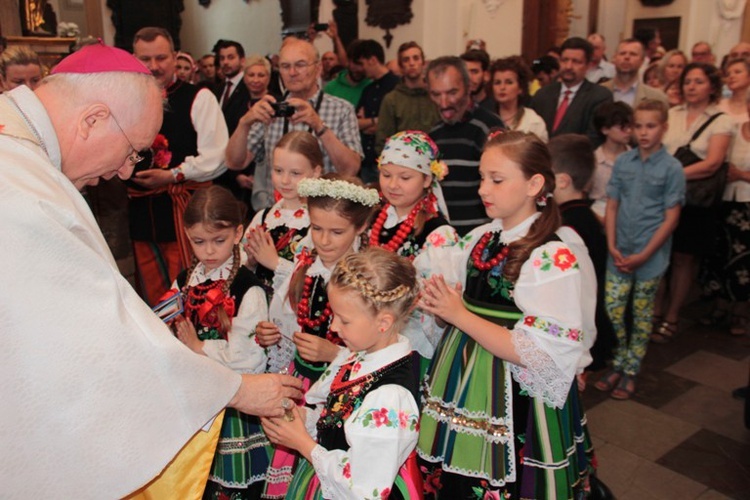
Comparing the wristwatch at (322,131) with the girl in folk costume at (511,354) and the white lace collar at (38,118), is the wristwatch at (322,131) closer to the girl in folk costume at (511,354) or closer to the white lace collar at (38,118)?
the girl in folk costume at (511,354)

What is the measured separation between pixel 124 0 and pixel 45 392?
8.05 metres

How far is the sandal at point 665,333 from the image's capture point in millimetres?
4664

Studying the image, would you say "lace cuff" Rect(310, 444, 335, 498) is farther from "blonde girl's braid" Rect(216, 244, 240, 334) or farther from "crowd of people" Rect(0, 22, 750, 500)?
"blonde girl's braid" Rect(216, 244, 240, 334)

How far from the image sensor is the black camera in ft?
11.5

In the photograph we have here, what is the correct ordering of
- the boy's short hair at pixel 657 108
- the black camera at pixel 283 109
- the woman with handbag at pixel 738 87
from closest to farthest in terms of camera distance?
1. the black camera at pixel 283 109
2. the boy's short hair at pixel 657 108
3. the woman with handbag at pixel 738 87

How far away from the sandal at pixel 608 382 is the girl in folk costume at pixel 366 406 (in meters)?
2.26

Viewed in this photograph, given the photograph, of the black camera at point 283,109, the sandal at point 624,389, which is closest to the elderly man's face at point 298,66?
the black camera at point 283,109

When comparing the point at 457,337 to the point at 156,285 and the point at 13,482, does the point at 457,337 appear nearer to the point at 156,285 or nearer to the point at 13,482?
the point at 13,482

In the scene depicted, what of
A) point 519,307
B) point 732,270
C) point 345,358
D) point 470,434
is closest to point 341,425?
point 345,358

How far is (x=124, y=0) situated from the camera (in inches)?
328

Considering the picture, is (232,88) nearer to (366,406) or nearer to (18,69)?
(18,69)

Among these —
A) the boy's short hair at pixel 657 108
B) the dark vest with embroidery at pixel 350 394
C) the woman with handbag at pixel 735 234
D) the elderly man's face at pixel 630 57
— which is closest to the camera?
the dark vest with embroidery at pixel 350 394

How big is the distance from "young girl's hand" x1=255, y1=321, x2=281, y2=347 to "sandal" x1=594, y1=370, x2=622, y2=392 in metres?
2.30

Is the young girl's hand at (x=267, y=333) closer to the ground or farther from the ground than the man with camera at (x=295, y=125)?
closer to the ground
